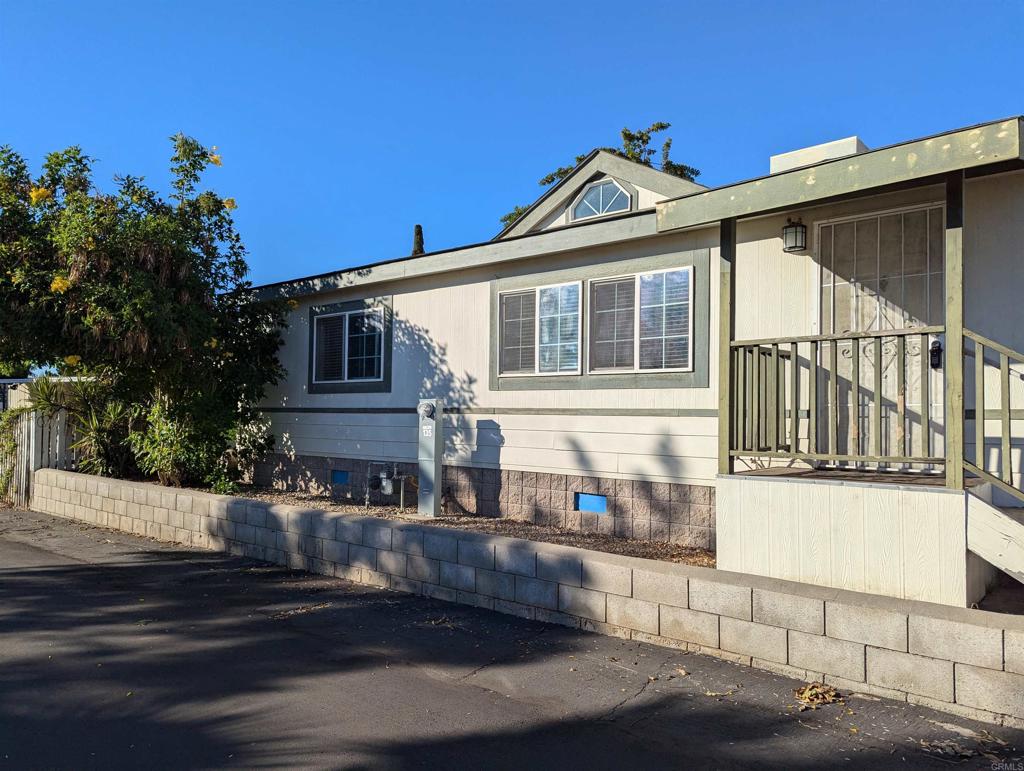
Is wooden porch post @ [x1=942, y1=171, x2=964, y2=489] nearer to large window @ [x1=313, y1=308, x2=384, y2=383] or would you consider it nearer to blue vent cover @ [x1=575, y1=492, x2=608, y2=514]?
blue vent cover @ [x1=575, y1=492, x2=608, y2=514]

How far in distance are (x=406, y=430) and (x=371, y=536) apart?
3.40 meters

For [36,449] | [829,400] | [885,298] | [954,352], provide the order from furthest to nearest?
1. [36,449]
2. [885,298]
3. [829,400]
4. [954,352]

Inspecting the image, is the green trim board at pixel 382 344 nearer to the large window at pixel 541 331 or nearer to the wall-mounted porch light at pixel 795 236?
the large window at pixel 541 331

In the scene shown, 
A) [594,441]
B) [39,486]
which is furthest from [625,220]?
[39,486]

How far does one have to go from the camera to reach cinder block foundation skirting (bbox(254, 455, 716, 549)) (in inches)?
310

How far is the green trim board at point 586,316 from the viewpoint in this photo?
794 centimetres

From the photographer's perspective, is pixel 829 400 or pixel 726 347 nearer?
pixel 726 347

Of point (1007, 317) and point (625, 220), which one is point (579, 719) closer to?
point (1007, 317)

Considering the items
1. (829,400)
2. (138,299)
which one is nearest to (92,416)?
(138,299)

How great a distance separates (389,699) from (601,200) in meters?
9.23

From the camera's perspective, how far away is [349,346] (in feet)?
38.0

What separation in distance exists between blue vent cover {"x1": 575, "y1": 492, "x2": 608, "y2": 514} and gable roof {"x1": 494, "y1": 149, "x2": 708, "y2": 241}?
145 inches

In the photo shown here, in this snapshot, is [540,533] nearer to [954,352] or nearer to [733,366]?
[733,366]

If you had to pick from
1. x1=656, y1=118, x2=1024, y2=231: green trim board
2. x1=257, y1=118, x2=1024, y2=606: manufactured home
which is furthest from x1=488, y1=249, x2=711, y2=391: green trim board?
x1=656, y1=118, x2=1024, y2=231: green trim board
